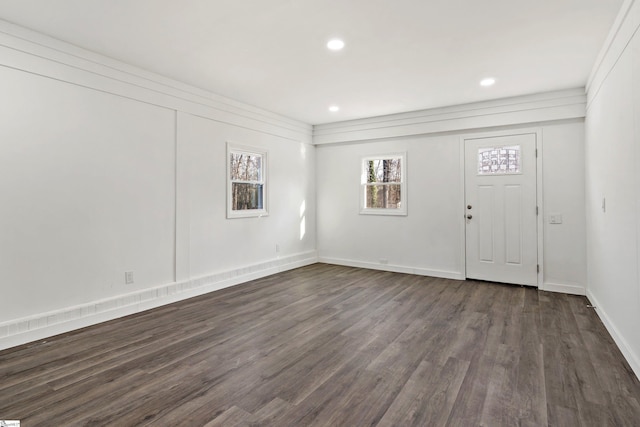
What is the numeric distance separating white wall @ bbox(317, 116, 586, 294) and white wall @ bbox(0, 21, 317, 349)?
2.01m

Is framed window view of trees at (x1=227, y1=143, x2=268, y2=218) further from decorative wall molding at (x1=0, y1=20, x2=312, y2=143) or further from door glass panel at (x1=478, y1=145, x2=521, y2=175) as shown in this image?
door glass panel at (x1=478, y1=145, x2=521, y2=175)

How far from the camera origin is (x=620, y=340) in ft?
9.23

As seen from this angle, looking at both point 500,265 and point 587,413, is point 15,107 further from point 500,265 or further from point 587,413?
point 500,265

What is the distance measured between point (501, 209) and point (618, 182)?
2274 mm

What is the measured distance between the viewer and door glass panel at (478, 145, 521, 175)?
5000mm

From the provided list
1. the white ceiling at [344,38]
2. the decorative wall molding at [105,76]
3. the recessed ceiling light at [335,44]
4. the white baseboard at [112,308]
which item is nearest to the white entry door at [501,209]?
the white ceiling at [344,38]

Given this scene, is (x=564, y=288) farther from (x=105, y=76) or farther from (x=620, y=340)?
(x=105, y=76)

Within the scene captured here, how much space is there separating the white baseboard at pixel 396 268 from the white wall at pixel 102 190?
196 cm

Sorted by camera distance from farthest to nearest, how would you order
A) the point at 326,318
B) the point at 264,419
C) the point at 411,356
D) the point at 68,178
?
1. the point at 326,318
2. the point at 68,178
3. the point at 411,356
4. the point at 264,419

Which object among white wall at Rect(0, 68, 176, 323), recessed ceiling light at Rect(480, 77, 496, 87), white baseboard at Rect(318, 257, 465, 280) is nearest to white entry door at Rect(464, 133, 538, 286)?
white baseboard at Rect(318, 257, 465, 280)

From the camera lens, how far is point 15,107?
9.73 ft

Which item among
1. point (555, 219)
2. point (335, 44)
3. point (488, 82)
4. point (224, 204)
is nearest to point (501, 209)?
point (555, 219)

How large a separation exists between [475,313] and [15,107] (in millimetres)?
4916

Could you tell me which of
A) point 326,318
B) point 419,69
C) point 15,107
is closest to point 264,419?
point 326,318
